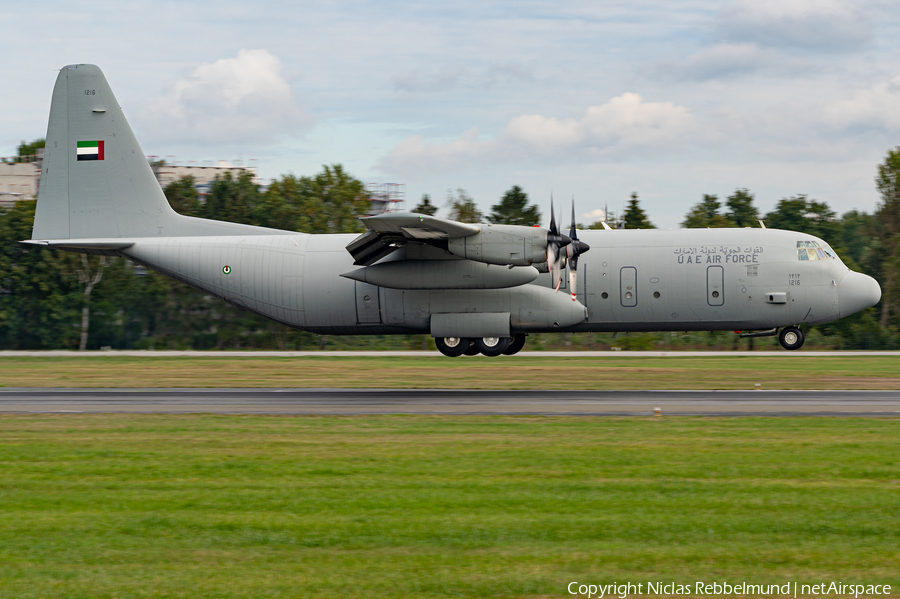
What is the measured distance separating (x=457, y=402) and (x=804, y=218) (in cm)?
4836

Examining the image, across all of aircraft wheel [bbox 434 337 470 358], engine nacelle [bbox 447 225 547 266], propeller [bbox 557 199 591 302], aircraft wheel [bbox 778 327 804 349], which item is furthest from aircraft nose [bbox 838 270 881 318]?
aircraft wheel [bbox 434 337 470 358]

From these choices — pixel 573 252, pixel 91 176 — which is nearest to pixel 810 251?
pixel 573 252

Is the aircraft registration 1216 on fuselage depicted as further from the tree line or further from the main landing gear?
the tree line

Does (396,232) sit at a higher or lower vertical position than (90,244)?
lower

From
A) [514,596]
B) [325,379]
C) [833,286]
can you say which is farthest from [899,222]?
[514,596]

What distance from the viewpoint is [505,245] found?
22938 mm

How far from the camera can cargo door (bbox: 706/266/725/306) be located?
25.1 metres

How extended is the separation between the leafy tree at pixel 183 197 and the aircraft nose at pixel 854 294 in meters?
42.2

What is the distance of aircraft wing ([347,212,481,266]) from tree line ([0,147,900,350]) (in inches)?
811

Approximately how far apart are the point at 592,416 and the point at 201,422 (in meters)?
8.27

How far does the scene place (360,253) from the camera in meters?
24.6

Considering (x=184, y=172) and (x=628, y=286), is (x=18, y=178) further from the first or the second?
(x=628, y=286)

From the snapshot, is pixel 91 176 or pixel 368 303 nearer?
pixel 368 303

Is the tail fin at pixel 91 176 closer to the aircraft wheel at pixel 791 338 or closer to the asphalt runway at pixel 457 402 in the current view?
the asphalt runway at pixel 457 402
